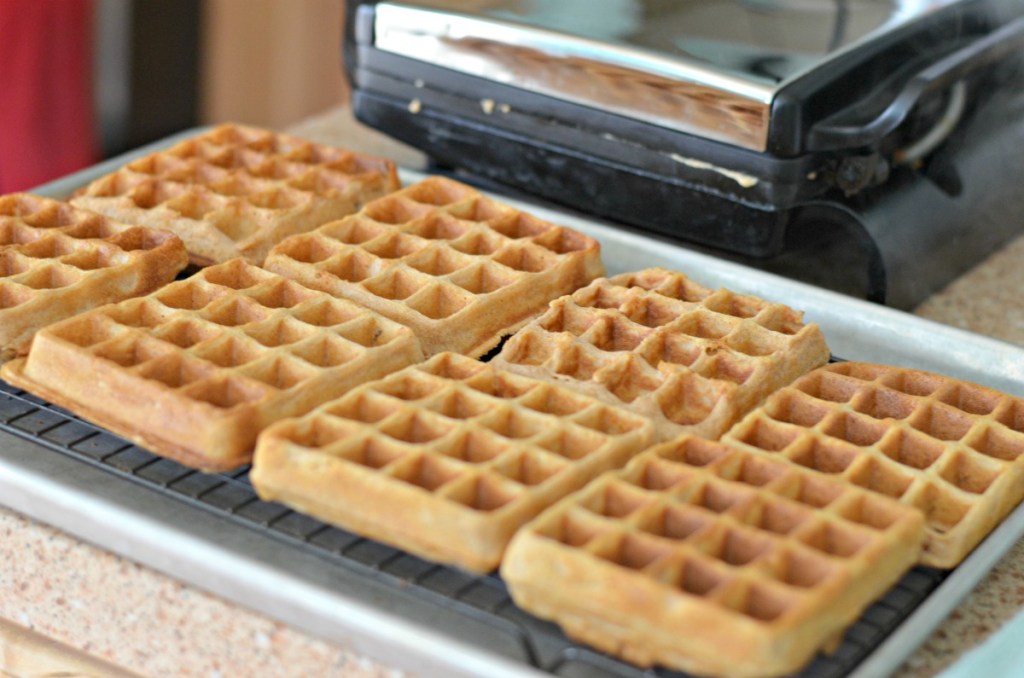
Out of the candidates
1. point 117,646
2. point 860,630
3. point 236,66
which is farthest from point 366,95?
point 236,66

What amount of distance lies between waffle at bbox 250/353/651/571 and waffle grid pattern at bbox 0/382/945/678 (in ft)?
0.14

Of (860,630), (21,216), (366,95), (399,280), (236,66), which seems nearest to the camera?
(860,630)

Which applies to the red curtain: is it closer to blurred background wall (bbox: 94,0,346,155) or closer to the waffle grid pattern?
blurred background wall (bbox: 94,0,346,155)

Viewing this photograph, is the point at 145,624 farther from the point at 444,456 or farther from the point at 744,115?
the point at 744,115

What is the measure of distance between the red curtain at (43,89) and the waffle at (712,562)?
2656 mm

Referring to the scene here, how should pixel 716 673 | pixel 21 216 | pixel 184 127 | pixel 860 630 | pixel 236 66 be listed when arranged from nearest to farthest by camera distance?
pixel 716 673 → pixel 860 630 → pixel 21 216 → pixel 184 127 → pixel 236 66

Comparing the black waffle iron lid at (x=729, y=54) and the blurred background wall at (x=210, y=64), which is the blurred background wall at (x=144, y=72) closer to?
the blurred background wall at (x=210, y=64)

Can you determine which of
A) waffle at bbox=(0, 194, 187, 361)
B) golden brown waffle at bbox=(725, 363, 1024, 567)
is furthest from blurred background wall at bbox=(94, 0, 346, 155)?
golden brown waffle at bbox=(725, 363, 1024, 567)

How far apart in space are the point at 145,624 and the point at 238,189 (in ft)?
3.06

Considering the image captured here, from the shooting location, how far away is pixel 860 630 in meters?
1.31

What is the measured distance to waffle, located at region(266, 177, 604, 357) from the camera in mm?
1811

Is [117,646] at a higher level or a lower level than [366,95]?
lower

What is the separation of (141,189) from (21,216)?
0.61 feet

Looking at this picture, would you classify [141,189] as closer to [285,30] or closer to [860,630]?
[860,630]
